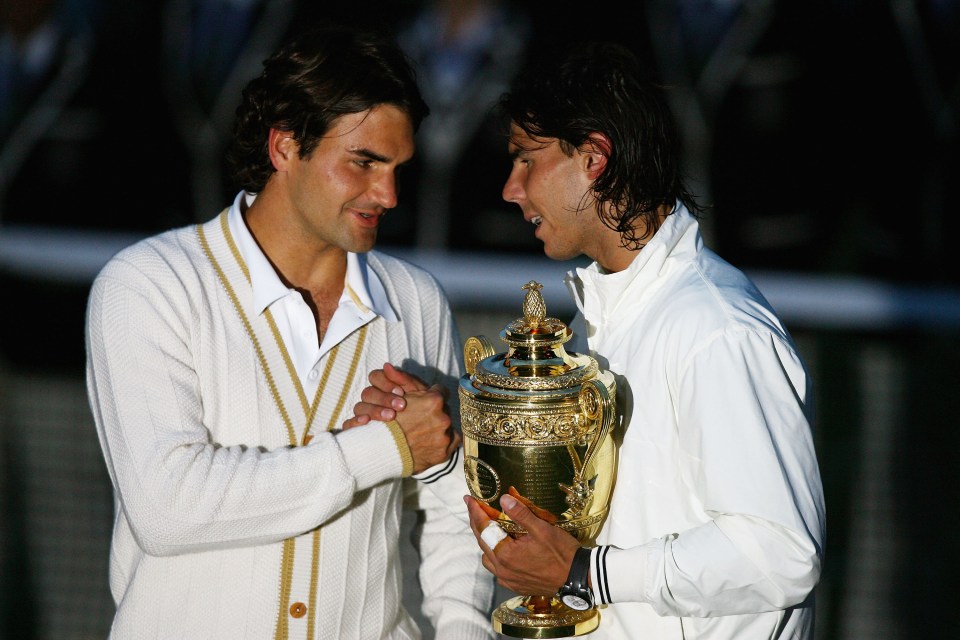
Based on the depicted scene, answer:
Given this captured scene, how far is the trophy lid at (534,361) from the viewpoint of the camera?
7.46 ft

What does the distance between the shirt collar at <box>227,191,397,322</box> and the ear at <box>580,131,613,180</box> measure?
536 mm

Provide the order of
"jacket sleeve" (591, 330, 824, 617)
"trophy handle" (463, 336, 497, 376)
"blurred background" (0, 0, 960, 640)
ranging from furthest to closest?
"blurred background" (0, 0, 960, 640)
"trophy handle" (463, 336, 497, 376)
"jacket sleeve" (591, 330, 824, 617)

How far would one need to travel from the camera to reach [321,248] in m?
2.70

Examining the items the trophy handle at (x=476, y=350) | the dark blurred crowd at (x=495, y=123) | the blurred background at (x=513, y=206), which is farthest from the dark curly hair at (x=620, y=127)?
the dark blurred crowd at (x=495, y=123)

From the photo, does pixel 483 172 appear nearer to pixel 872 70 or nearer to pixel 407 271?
pixel 872 70

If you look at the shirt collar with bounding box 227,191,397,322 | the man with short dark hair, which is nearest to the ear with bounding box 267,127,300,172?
the man with short dark hair

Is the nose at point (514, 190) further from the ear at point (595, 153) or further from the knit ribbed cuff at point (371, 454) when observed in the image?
the knit ribbed cuff at point (371, 454)

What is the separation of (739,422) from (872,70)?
4595 millimetres

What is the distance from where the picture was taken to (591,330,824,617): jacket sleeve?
2109mm

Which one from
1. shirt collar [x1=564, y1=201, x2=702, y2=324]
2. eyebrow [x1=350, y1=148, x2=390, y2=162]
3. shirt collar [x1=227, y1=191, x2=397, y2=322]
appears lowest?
shirt collar [x1=227, y1=191, x2=397, y2=322]

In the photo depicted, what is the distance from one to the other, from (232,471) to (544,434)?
0.57 metres

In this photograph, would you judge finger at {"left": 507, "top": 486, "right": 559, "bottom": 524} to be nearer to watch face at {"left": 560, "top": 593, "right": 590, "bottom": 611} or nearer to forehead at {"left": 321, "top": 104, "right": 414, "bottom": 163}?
watch face at {"left": 560, "top": 593, "right": 590, "bottom": 611}

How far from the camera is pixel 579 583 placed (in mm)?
2264

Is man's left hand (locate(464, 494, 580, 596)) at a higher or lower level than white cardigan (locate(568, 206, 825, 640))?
lower
